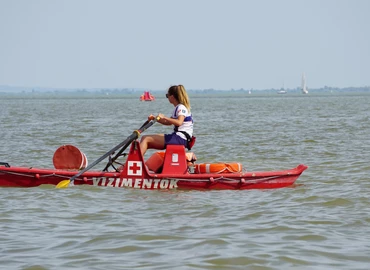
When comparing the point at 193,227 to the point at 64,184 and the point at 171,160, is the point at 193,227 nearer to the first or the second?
the point at 171,160

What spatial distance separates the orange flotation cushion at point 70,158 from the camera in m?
13.4

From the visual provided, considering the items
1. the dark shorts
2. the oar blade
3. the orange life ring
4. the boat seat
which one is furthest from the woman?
the oar blade

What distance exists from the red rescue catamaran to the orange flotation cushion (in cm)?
63

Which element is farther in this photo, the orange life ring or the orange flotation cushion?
the orange flotation cushion

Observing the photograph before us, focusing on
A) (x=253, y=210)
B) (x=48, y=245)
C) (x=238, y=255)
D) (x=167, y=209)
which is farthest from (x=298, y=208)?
(x=48, y=245)

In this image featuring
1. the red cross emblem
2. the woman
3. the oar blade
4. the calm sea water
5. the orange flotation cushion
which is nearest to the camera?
the calm sea water

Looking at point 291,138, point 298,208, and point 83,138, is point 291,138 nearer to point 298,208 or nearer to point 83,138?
point 83,138

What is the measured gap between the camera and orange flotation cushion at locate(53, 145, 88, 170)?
13414 millimetres

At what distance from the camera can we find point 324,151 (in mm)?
20078

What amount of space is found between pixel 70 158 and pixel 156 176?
1.77 meters

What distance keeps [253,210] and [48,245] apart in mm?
3252

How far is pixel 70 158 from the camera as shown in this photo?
529 inches

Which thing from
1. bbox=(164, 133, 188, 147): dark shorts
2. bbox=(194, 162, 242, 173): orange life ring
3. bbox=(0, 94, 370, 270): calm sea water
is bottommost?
bbox=(0, 94, 370, 270): calm sea water

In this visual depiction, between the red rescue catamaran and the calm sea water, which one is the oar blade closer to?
the red rescue catamaran
